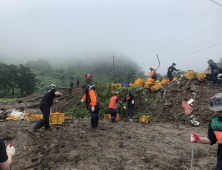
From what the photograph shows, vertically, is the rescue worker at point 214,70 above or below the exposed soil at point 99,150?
above

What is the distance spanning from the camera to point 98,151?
448cm

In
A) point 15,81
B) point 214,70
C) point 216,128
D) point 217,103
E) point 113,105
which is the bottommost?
point 113,105

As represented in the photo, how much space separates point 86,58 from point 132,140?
239ft

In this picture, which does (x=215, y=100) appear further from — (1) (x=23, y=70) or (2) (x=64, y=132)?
(1) (x=23, y=70)

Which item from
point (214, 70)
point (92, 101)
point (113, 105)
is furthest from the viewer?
point (214, 70)

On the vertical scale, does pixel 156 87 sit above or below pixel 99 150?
above

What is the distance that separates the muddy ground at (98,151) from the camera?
3.76 m

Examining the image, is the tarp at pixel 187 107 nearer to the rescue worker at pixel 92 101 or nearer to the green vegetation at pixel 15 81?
the rescue worker at pixel 92 101

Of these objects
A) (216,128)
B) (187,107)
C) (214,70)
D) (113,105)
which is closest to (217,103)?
(216,128)

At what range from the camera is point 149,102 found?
37.4ft

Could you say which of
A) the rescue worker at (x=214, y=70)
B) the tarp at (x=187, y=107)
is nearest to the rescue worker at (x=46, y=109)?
the tarp at (x=187, y=107)

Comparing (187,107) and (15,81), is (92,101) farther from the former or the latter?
(15,81)

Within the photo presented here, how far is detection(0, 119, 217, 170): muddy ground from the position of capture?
3.76m

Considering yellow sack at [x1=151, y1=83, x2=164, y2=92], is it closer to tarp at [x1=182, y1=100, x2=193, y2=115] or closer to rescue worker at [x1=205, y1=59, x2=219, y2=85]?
tarp at [x1=182, y1=100, x2=193, y2=115]
